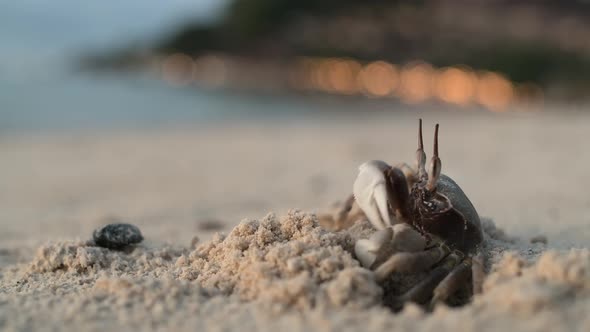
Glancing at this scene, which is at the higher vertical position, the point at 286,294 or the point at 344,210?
the point at 344,210

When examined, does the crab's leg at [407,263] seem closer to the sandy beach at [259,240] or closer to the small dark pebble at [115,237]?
the sandy beach at [259,240]

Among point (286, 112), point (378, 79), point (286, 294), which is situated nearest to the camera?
point (286, 294)

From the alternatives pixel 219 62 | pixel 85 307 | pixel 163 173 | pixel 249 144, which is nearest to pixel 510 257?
pixel 85 307

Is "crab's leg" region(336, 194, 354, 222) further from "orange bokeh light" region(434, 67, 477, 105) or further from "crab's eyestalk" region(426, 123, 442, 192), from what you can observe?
"orange bokeh light" region(434, 67, 477, 105)

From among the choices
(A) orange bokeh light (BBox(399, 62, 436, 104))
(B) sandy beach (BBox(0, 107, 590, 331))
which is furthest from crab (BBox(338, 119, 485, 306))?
(A) orange bokeh light (BBox(399, 62, 436, 104))

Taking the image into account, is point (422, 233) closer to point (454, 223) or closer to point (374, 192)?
point (454, 223)

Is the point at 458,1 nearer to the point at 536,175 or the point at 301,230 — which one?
the point at 536,175

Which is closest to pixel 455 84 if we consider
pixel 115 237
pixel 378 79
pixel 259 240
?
pixel 378 79
